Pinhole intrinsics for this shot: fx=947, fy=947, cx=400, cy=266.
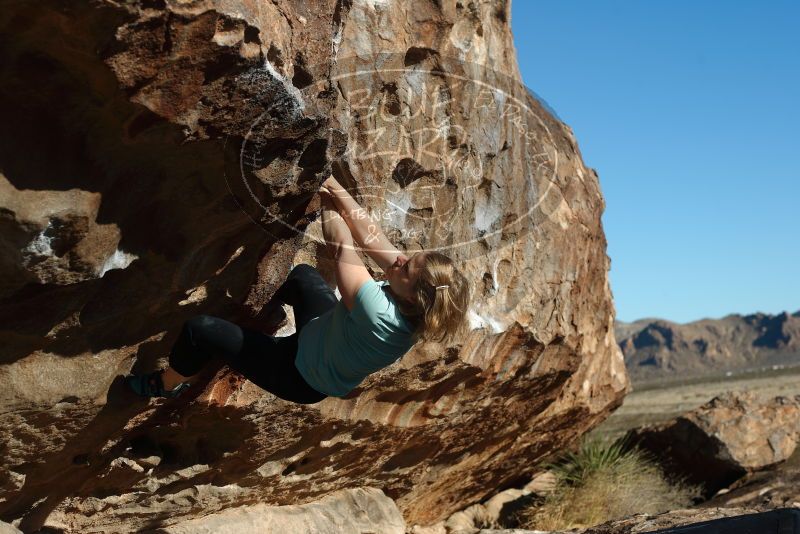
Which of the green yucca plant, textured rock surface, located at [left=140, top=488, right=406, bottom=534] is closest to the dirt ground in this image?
the green yucca plant

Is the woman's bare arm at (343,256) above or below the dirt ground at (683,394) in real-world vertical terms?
above

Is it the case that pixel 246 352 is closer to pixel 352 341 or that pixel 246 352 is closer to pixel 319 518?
pixel 352 341

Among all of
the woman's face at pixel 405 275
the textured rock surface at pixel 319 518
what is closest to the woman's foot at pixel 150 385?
the woman's face at pixel 405 275

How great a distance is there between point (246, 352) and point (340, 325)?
61 cm

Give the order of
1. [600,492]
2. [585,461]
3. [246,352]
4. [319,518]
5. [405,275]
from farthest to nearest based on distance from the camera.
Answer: [585,461], [600,492], [319,518], [246,352], [405,275]

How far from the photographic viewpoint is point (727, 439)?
12.7 m

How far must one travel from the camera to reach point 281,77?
4.41 meters

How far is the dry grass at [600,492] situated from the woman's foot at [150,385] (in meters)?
6.99

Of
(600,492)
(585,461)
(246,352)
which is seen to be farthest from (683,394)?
(246,352)

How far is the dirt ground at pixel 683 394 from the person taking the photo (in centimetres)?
2552

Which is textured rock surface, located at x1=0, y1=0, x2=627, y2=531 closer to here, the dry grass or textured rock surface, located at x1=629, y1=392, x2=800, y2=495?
the dry grass

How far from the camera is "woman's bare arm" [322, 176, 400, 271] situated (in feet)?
16.6

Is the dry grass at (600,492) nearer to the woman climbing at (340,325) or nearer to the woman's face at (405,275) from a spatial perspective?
the woman climbing at (340,325)

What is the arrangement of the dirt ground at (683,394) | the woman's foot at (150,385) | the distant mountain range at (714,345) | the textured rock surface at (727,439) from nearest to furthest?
the woman's foot at (150,385), the textured rock surface at (727,439), the dirt ground at (683,394), the distant mountain range at (714,345)
